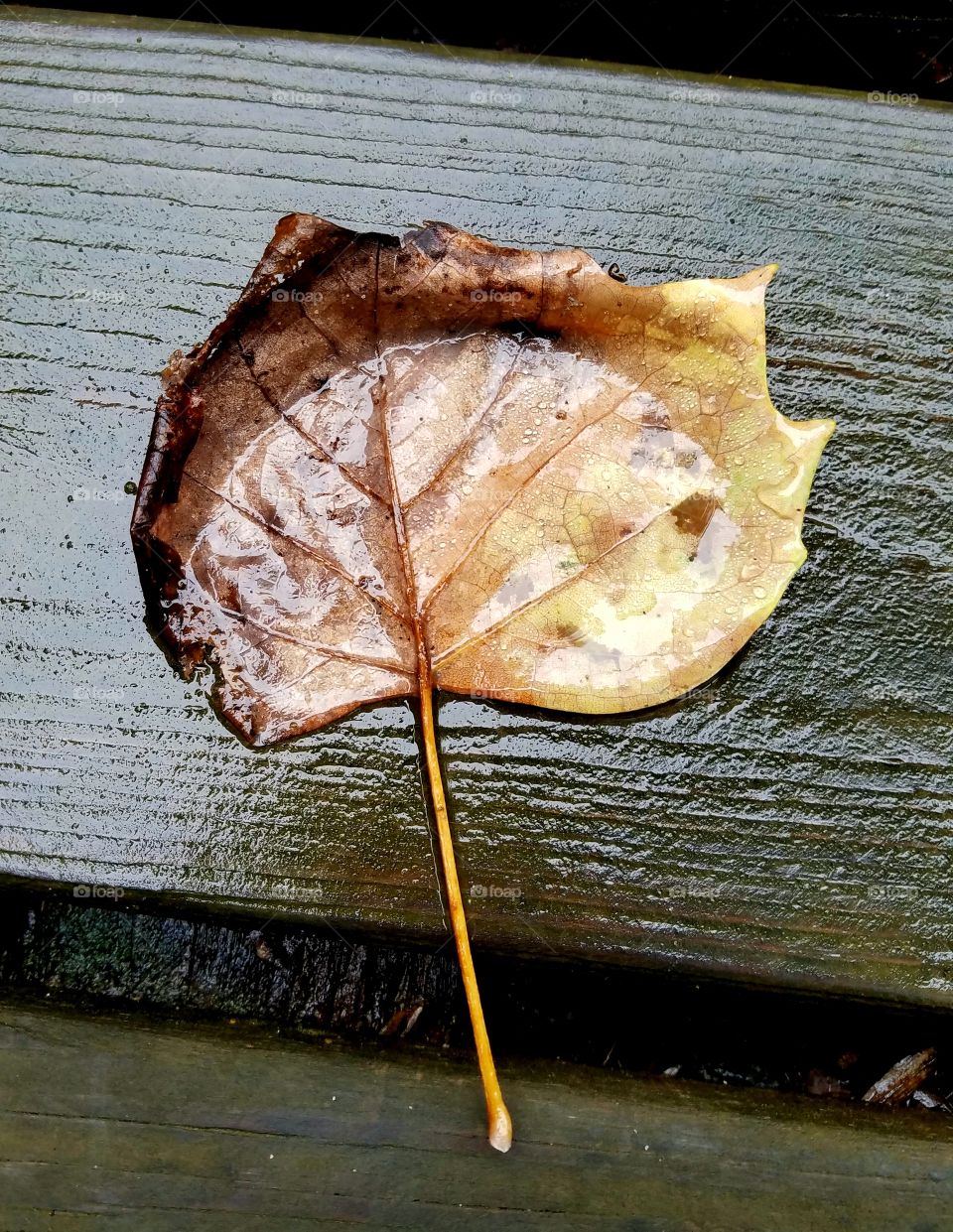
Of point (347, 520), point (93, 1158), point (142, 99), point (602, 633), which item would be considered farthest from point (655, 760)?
point (142, 99)

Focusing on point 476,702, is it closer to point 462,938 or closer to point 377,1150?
point 462,938

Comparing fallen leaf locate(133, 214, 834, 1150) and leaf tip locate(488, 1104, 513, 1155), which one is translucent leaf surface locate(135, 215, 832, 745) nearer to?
fallen leaf locate(133, 214, 834, 1150)

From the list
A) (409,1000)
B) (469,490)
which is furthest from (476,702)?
(409,1000)

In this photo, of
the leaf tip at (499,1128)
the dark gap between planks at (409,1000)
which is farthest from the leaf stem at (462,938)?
the dark gap between planks at (409,1000)

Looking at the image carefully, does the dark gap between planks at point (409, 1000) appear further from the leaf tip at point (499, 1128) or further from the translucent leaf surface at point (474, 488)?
the translucent leaf surface at point (474, 488)

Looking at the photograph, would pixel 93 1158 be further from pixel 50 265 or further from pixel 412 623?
pixel 50 265

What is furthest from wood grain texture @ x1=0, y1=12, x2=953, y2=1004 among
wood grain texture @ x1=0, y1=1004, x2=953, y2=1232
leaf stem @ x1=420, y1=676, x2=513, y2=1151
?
wood grain texture @ x1=0, y1=1004, x2=953, y2=1232
